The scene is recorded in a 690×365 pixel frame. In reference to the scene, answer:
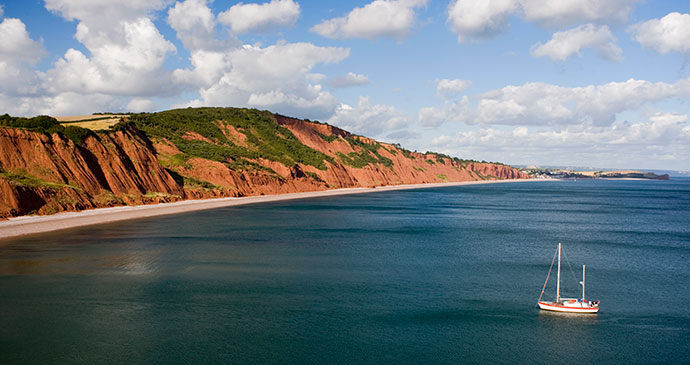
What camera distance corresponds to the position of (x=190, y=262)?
1603 inches

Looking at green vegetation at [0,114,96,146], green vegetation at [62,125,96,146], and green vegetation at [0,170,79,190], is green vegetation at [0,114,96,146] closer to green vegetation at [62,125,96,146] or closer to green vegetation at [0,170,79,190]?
green vegetation at [62,125,96,146]

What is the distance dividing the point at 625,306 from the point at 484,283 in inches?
335

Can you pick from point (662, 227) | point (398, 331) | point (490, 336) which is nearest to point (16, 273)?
point (398, 331)

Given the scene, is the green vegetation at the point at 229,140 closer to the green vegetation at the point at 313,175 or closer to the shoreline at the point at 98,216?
the green vegetation at the point at 313,175

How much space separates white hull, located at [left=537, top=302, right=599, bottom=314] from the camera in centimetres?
2850

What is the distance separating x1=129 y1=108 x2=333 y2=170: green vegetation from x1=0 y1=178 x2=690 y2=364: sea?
6407 cm

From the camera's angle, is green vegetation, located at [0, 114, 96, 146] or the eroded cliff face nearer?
the eroded cliff face

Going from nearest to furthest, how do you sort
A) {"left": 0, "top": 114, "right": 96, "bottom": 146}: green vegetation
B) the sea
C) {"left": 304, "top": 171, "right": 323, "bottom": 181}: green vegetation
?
the sea
{"left": 0, "top": 114, "right": 96, "bottom": 146}: green vegetation
{"left": 304, "top": 171, "right": 323, "bottom": 181}: green vegetation

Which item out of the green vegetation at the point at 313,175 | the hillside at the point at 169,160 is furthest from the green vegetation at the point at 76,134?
the green vegetation at the point at 313,175

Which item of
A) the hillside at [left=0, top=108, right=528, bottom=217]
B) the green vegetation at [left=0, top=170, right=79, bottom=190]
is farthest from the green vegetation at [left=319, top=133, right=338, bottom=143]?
the green vegetation at [left=0, top=170, right=79, bottom=190]

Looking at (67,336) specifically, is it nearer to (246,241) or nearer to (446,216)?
(246,241)

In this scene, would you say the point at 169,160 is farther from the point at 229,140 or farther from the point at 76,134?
the point at 229,140

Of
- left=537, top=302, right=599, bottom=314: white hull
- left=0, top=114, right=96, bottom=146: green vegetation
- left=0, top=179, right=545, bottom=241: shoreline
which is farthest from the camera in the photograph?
left=0, top=114, right=96, bottom=146: green vegetation

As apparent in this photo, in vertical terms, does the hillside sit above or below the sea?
above
